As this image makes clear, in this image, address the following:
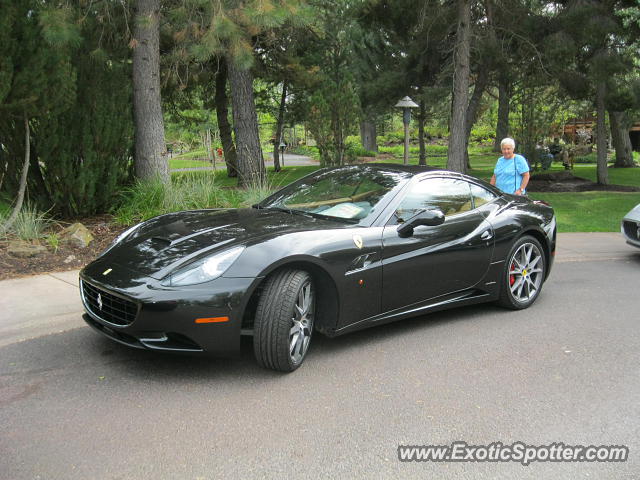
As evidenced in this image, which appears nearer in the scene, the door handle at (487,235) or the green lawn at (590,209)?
the door handle at (487,235)

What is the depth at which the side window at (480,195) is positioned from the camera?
211 inches

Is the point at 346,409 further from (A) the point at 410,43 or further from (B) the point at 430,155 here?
(B) the point at 430,155

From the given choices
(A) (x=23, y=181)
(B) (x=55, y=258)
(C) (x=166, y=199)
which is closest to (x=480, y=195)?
(B) (x=55, y=258)

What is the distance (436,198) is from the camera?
4.97 m

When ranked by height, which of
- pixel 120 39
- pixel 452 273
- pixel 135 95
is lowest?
pixel 452 273

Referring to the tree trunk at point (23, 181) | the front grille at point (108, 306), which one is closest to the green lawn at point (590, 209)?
the tree trunk at point (23, 181)

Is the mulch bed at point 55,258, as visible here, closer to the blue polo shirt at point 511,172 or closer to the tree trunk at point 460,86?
the blue polo shirt at point 511,172

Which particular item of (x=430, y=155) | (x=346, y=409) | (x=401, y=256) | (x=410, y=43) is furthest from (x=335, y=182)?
(x=430, y=155)

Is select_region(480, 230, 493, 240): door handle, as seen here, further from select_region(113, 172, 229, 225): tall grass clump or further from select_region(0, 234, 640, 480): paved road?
select_region(113, 172, 229, 225): tall grass clump

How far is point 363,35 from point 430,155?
16.7 m

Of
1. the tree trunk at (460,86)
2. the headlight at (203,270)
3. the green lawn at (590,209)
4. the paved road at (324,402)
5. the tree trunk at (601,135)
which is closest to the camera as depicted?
the paved road at (324,402)

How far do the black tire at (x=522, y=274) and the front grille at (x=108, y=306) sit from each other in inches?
133

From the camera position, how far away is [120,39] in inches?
412

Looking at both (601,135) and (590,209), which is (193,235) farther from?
(601,135)
